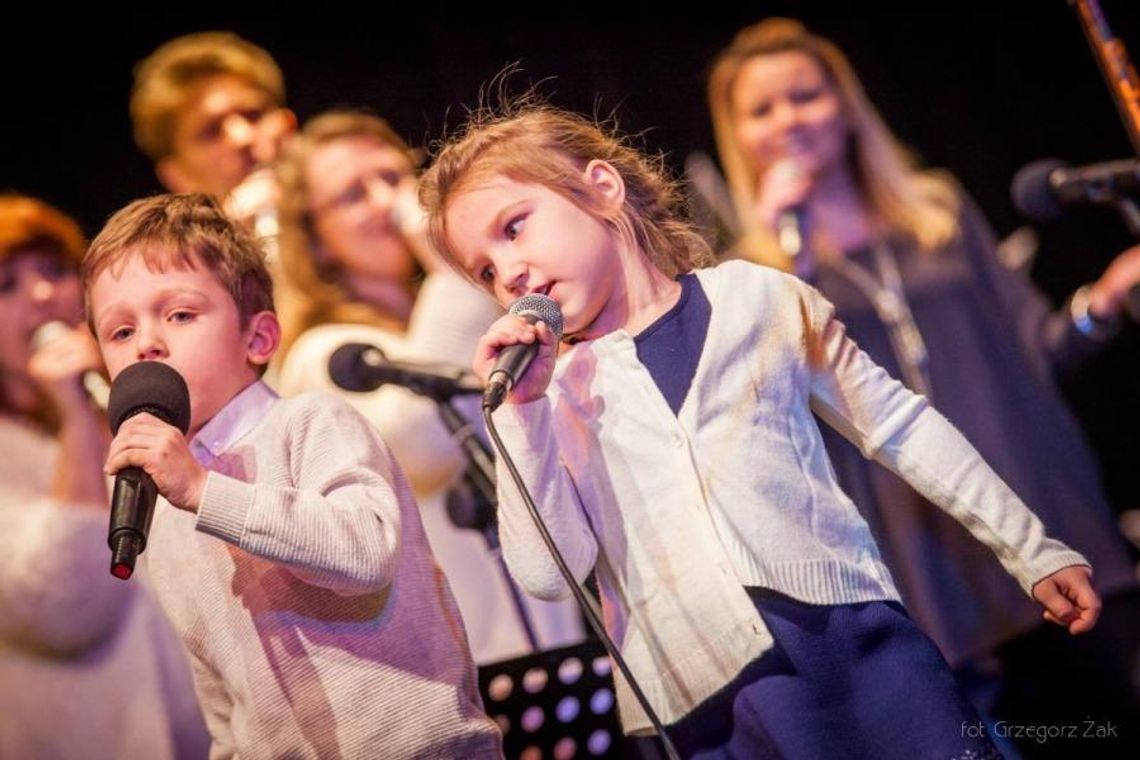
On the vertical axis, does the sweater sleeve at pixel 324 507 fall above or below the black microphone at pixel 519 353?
below

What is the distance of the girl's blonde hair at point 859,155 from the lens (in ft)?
8.03

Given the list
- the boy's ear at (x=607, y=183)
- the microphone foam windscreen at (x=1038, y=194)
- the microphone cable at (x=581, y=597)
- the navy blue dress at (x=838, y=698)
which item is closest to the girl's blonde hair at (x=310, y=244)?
→ the boy's ear at (x=607, y=183)

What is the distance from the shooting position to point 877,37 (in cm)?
261

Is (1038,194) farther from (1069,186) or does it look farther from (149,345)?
(149,345)

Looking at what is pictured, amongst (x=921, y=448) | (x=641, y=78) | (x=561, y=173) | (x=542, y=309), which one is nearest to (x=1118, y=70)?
(x=641, y=78)

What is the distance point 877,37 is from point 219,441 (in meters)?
1.86

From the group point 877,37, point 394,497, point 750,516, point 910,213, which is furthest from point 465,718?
point 877,37

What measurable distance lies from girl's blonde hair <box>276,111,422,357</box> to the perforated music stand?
0.81 metres

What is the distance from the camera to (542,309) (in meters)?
1.32

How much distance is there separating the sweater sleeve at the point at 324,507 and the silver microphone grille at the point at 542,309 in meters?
0.26

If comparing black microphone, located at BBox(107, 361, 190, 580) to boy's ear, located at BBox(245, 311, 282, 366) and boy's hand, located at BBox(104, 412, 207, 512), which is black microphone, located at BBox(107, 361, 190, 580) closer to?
boy's hand, located at BBox(104, 412, 207, 512)

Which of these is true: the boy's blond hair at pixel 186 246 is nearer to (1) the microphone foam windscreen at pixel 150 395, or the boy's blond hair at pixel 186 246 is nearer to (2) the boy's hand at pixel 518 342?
(1) the microphone foam windscreen at pixel 150 395

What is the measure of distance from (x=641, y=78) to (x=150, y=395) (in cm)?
126

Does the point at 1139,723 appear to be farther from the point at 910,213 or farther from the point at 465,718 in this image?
the point at 465,718
